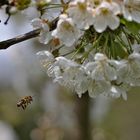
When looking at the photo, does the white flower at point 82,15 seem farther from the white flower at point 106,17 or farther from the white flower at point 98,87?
the white flower at point 98,87

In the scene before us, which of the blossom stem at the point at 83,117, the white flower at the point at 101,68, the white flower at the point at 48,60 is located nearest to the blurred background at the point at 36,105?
the blossom stem at the point at 83,117

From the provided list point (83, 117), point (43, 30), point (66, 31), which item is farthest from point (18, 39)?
point (83, 117)

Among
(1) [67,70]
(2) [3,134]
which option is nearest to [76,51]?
(1) [67,70]

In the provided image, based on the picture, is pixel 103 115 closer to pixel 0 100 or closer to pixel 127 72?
pixel 0 100

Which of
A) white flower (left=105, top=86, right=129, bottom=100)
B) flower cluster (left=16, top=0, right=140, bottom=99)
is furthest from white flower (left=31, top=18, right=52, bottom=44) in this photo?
white flower (left=105, top=86, right=129, bottom=100)

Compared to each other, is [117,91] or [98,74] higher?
[98,74]

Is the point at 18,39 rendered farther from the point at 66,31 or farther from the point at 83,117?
the point at 83,117
